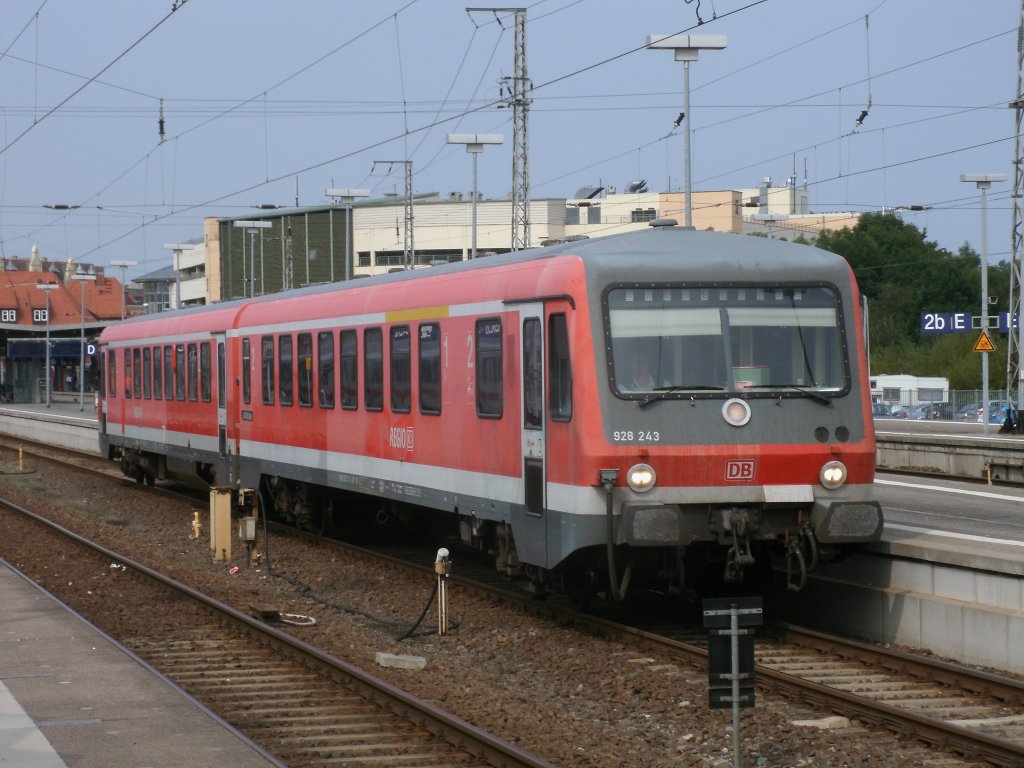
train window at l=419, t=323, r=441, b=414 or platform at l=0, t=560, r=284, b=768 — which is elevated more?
train window at l=419, t=323, r=441, b=414

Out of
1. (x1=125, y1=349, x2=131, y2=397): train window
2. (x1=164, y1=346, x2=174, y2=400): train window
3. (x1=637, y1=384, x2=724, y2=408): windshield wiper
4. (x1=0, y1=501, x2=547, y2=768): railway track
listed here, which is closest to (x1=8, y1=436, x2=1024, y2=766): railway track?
(x1=637, y1=384, x2=724, y2=408): windshield wiper

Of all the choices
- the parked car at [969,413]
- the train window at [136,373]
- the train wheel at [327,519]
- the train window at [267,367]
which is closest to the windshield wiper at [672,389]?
the train wheel at [327,519]

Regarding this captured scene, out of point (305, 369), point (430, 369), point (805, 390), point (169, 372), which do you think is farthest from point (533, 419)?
point (169, 372)

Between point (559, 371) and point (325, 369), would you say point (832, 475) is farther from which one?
point (325, 369)

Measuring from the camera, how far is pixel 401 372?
1592 centimetres

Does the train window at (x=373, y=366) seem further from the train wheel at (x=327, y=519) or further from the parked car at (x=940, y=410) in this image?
the parked car at (x=940, y=410)

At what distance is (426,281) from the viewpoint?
15.4m

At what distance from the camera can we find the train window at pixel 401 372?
1570 centimetres

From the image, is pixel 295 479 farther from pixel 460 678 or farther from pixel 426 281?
pixel 460 678

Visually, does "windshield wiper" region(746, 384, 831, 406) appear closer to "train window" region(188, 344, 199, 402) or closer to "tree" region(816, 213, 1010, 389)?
"train window" region(188, 344, 199, 402)

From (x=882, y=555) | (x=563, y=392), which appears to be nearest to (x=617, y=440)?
(x=563, y=392)

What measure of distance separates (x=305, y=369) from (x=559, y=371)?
7724 millimetres

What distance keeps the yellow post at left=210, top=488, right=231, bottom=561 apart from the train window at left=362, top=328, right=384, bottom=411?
9.66 feet

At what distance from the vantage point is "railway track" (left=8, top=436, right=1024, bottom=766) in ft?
29.4
